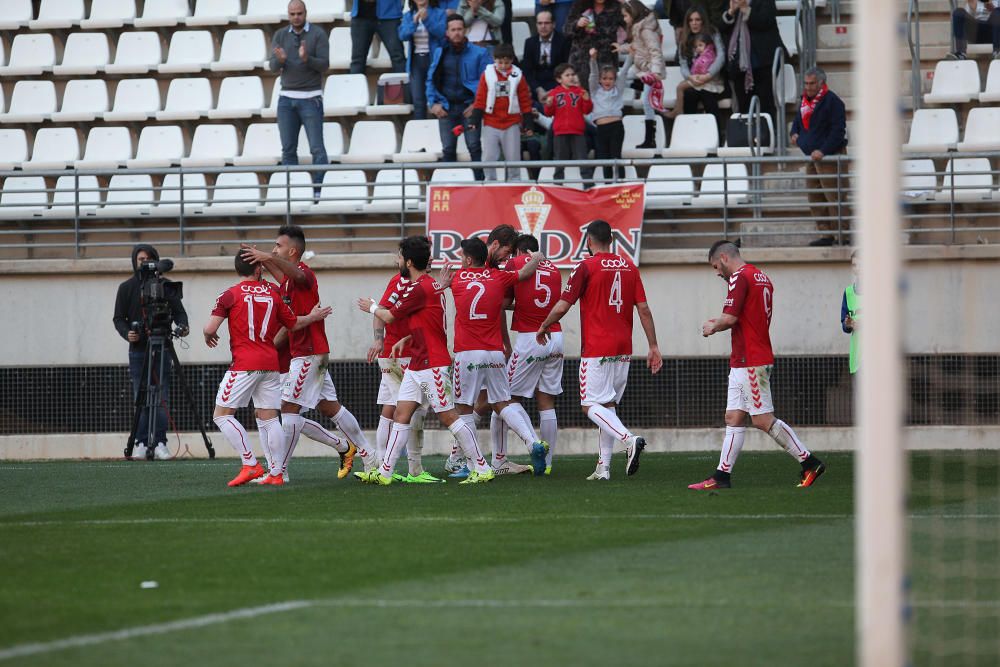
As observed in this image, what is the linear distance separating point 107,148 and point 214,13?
300 cm

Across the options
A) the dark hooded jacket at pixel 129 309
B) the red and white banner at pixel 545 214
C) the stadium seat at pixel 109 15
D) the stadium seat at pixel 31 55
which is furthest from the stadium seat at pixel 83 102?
the red and white banner at pixel 545 214

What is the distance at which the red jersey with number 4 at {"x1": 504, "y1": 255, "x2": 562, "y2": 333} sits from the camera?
580 inches

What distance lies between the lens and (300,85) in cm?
2059

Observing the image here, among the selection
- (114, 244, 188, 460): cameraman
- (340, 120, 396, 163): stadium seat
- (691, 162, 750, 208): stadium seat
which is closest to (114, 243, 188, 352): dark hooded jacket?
(114, 244, 188, 460): cameraman

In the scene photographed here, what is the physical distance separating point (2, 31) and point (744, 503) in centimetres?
1759

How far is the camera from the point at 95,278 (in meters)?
19.2

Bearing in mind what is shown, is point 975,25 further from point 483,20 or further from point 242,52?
point 242,52

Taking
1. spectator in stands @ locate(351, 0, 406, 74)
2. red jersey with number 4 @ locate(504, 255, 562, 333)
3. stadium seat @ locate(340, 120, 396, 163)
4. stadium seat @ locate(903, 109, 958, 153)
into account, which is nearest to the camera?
red jersey with number 4 @ locate(504, 255, 562, 333)

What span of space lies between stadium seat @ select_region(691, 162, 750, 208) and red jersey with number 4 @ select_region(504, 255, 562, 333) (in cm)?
408

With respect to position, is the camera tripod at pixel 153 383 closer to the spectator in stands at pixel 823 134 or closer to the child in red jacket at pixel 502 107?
the child in red jacket at pixel 502 107

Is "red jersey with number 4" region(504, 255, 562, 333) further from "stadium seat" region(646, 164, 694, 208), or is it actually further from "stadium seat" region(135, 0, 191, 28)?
"stadium seat" region(135, 0, 191, 28)

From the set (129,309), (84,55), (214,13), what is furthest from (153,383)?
(214,13)

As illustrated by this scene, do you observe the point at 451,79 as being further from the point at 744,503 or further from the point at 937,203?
the point at 744,503

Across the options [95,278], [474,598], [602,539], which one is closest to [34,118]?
[95,278]
